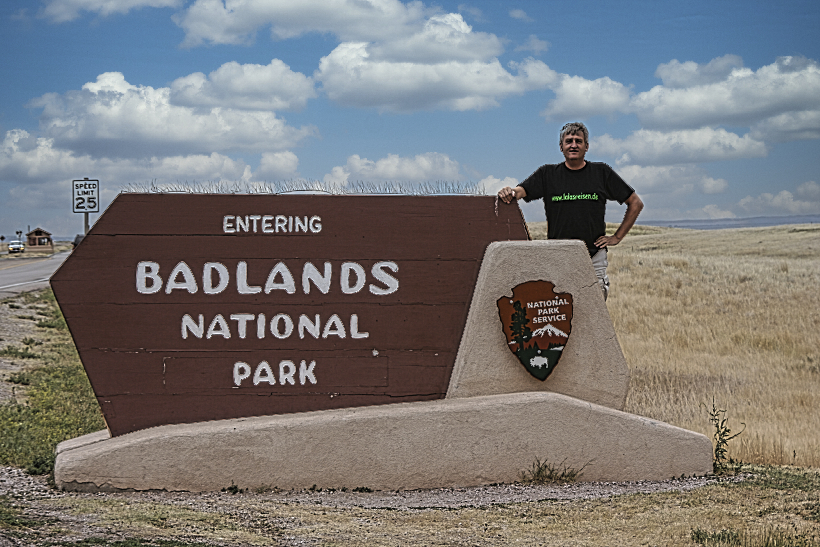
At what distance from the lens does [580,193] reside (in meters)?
6.66

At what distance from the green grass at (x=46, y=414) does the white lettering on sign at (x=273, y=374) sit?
1.77 meters

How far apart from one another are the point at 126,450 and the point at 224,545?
200 cm

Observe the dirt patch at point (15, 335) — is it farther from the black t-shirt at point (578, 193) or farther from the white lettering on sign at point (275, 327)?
the black t-shirt at point (578, 193)

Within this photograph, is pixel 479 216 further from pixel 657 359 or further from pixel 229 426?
pixel 657 359

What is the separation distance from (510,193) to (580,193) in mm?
632

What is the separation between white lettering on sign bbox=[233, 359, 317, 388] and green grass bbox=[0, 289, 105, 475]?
1.77 meters

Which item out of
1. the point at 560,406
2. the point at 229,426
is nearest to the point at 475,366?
the point at 560,406

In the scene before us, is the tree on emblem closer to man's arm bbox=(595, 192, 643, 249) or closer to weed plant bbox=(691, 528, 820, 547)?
man's arm bbox=(595, 192, 643, 249)

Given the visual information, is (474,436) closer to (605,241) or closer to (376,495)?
(376,495)

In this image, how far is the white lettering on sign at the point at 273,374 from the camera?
6293mm

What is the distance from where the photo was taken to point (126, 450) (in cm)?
594

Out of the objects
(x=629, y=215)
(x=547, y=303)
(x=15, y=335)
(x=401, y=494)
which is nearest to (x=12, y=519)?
(x=401, y=494)

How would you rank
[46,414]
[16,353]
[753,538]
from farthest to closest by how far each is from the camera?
[16,353] < [46,414] < [753,538]

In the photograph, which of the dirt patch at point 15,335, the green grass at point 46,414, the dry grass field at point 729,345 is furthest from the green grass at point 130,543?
the dirt patch at point 15,335
